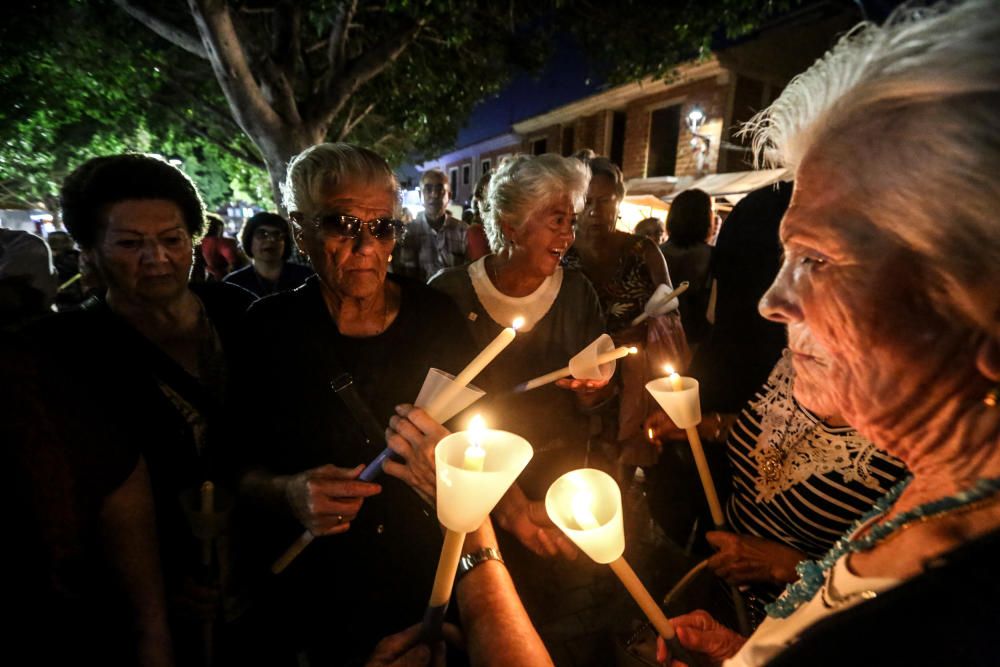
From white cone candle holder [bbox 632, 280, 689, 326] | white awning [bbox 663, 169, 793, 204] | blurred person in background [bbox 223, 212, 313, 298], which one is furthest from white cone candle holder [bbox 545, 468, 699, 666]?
white awning [bbox 663, 169, 793, 204]

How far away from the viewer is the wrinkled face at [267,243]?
5.35 m

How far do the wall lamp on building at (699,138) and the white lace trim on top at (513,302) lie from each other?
15891 mm

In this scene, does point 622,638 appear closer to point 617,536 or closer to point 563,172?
point 617,536

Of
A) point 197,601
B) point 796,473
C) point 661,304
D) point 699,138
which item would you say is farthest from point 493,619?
point 699,138

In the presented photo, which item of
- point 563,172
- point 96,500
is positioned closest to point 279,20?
point 563,172

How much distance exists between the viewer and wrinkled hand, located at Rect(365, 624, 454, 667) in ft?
4.22

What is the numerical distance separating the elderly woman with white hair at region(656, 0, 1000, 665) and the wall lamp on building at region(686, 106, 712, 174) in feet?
58.1

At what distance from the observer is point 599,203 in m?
4.04

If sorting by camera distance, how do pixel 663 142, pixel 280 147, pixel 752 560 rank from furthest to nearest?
pixel 663 142 → pixel 280 147 → pixel 752 560

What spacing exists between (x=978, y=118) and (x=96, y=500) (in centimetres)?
236

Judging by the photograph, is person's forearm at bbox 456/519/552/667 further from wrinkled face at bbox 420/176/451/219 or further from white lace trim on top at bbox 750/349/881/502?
wrinkled face at bbox 420/176/451/219

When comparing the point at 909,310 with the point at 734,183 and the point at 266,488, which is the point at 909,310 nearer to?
the point at 266,488

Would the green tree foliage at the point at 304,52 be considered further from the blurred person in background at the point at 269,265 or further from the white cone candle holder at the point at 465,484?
the white cone candle holder at the point at 465,484

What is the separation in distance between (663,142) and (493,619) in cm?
2133
